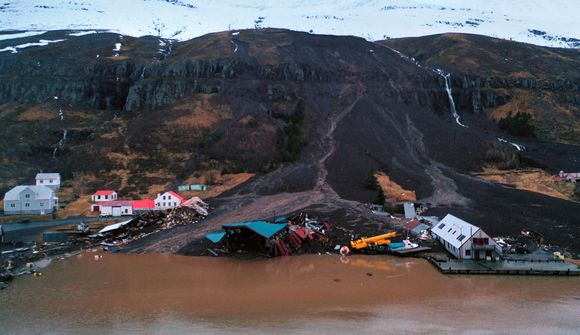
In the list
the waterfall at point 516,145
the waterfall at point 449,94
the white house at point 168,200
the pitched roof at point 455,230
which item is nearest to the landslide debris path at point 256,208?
the white house at point 168,200

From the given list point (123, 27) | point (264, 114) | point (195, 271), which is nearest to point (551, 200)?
point (195, 271)

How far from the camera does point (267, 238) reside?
132 feet

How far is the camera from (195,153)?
71.9 m

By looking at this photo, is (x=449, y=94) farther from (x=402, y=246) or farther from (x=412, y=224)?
(x=402, y=246)

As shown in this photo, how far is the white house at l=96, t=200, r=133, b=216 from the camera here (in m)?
55.6

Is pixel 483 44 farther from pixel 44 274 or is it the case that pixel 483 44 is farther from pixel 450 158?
pixel 44 274

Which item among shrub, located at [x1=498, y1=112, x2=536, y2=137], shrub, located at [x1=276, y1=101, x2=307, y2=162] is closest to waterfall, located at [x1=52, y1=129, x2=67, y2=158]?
shrub, located at [x1=276, y1=101, x2=307, y2=162]

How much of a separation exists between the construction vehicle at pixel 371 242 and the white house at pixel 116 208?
25326mm

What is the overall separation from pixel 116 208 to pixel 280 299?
30.5m

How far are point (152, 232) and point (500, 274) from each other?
2763cm

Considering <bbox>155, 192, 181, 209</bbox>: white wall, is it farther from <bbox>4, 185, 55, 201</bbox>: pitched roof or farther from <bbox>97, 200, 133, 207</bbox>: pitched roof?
<bbox>4, 185, 55, 201</bbox>: pitched roof

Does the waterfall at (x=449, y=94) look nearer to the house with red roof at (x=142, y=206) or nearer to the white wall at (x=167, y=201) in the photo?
the white wall at (x=167, y=201)

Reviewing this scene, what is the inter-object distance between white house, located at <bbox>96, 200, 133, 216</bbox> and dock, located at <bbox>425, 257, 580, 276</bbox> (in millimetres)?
31859

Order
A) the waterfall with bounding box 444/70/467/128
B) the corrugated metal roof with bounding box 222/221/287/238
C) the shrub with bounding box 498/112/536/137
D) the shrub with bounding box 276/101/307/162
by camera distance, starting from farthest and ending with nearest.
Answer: the waterfall with bounding box 444/70/467/128 → the shrub with bounding box 498/112/536/137 → the shrub with bounding box 276/101/307/162 → the corrugated metal roof with bounding box 222/221/287/238
